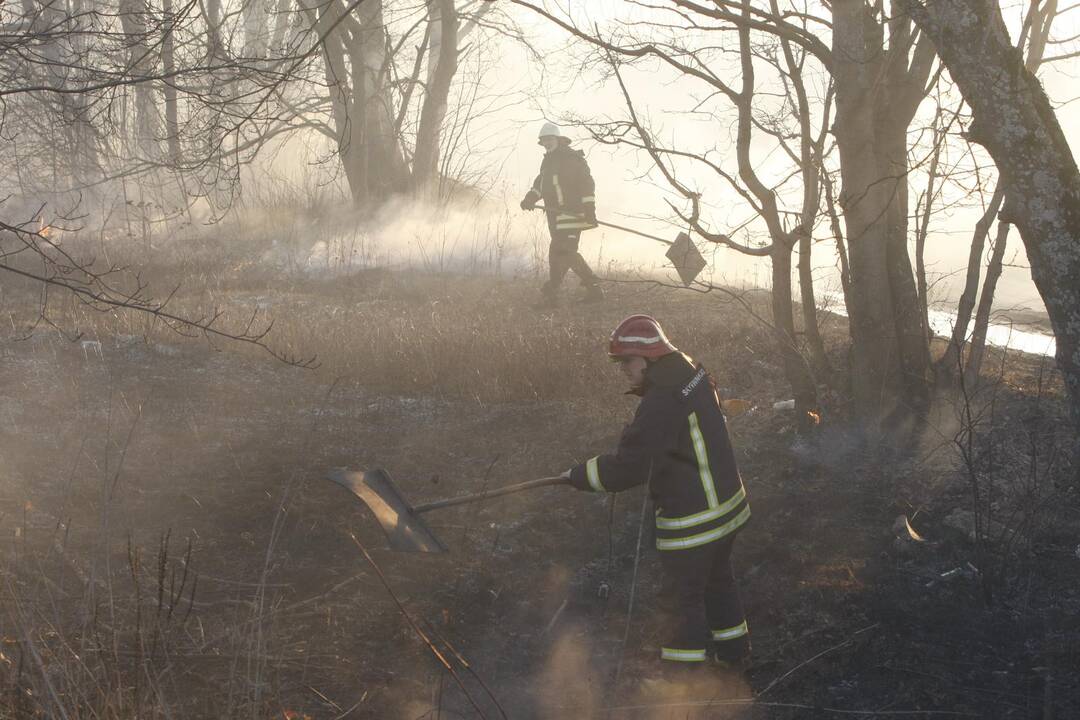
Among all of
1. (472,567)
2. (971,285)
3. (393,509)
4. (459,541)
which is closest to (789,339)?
(971,285)

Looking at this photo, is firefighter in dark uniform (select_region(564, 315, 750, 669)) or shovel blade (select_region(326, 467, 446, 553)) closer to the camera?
firefighter in dark uniform (select_region(564, 315, 750, 669))

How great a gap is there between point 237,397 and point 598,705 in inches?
199

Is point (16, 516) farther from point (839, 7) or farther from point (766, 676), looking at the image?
point (839, 7)

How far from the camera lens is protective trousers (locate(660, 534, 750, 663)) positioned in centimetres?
434

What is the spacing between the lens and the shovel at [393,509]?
4992 millimetres

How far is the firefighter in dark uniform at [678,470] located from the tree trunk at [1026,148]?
5.00 feet

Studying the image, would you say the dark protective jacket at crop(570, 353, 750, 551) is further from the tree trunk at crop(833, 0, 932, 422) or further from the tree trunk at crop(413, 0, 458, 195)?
the tree trunk at crop(413, 0, 458, 195)

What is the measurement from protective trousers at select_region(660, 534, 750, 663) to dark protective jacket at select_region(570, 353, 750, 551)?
0.07 m

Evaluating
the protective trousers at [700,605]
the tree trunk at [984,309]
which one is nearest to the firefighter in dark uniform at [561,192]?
the tree trunk at [984,309]

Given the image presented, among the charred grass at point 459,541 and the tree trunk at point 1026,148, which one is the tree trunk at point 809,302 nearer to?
the charred grass at point 459,541

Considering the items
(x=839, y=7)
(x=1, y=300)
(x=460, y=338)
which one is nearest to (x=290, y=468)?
(x=460, y=338)

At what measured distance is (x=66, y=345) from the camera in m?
9.41

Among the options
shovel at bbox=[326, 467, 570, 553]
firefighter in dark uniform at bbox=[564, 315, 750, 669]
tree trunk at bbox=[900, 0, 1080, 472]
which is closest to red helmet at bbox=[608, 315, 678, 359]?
firefighter in dark uniform at bbox=[564, 315, 750, 669]

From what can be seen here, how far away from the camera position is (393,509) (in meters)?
5.15
